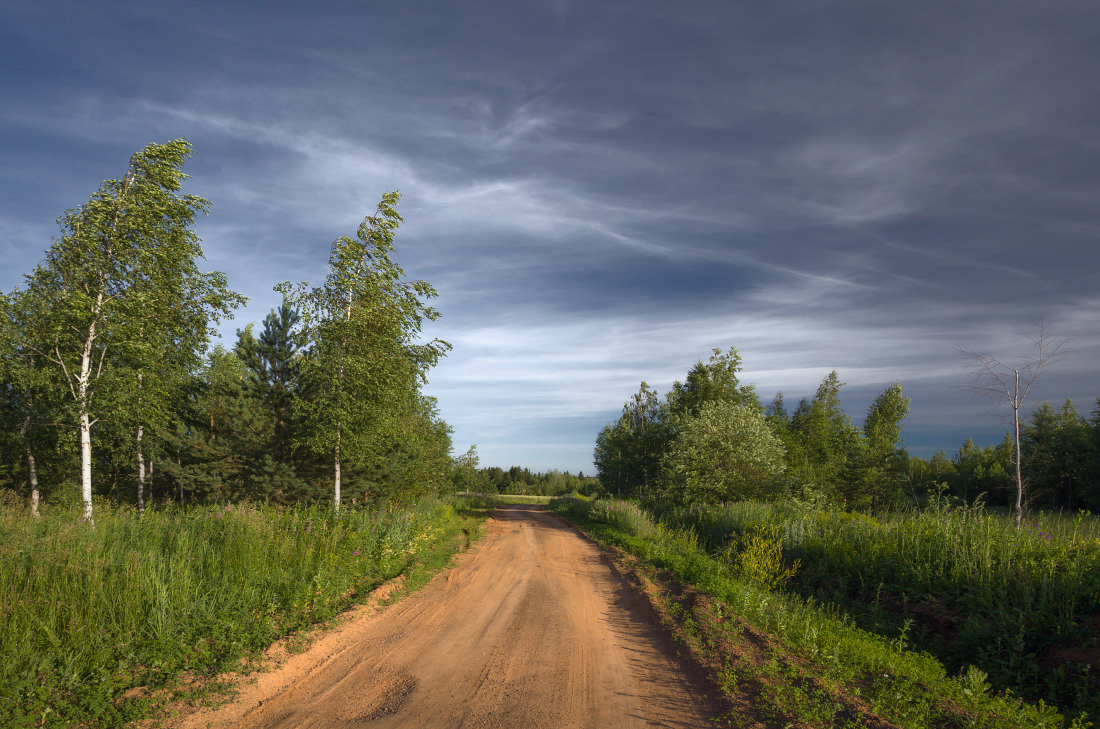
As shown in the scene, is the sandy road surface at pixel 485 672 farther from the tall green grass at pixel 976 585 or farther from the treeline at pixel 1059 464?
the treeline at pixel 1059 464

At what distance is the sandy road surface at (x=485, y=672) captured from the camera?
4688 millimetres

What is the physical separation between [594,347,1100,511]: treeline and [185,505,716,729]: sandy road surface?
14334mm

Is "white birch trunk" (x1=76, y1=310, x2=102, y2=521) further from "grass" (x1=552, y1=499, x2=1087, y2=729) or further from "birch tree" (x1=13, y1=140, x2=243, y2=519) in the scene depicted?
"grass" (x1=552, y1=499, x2=1087, y2=729)

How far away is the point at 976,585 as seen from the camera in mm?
8469

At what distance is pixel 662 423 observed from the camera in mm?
43375

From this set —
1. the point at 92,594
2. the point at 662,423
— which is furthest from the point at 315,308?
the point at 662,423

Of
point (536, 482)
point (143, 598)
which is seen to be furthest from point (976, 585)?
point (536, 482)

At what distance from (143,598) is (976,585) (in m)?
13.1

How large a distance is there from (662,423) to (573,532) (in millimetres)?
24833

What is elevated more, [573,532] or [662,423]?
[662,423]

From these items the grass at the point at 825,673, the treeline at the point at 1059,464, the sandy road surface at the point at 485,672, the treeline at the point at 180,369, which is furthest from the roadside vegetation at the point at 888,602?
the treeline at the point at 1059,464

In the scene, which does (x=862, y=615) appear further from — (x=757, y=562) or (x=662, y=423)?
(x=662, y=423)

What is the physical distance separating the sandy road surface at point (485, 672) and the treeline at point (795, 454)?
14.3m

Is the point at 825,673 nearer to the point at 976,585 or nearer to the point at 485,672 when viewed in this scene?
the point at 485,672
